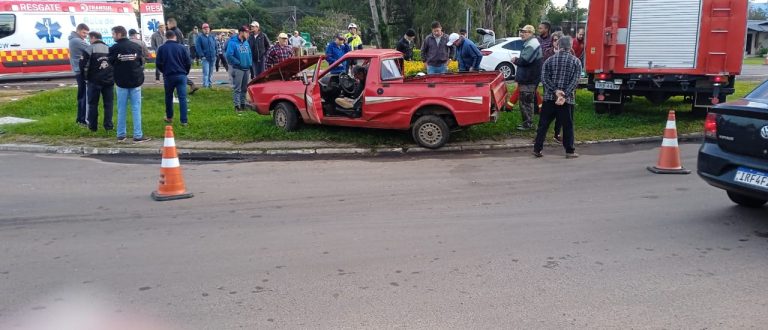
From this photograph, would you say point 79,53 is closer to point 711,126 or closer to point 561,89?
point 561,89

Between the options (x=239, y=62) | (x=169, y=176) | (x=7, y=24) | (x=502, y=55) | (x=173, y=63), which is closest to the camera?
(x=169, y=176)

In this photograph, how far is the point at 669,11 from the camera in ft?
41.0

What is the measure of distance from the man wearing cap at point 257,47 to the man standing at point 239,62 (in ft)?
1.22

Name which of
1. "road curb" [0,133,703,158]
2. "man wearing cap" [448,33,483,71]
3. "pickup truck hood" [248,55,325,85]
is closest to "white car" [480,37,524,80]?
"man wearing cap" [448,33,483,71]

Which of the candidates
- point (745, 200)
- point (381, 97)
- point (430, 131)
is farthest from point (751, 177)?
point (381, 97)

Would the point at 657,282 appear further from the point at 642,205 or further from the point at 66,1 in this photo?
the point at 66,1

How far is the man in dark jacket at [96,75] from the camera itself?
1120 centimetres

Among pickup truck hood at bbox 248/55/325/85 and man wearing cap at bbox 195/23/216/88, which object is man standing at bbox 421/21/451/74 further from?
man wearing cap at bbox 195/23/216/88

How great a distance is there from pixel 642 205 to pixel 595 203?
1.58 feet

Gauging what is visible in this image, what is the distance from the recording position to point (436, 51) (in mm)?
13508

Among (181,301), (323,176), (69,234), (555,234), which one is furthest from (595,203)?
(69,234)

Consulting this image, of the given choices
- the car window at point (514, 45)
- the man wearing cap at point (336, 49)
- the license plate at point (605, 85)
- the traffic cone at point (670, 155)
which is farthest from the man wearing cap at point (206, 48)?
the traffic cone at point (670, 155)

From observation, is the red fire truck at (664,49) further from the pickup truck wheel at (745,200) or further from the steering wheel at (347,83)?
the pickup truck wheel at (745,200)

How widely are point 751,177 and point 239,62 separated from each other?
34.0ft
